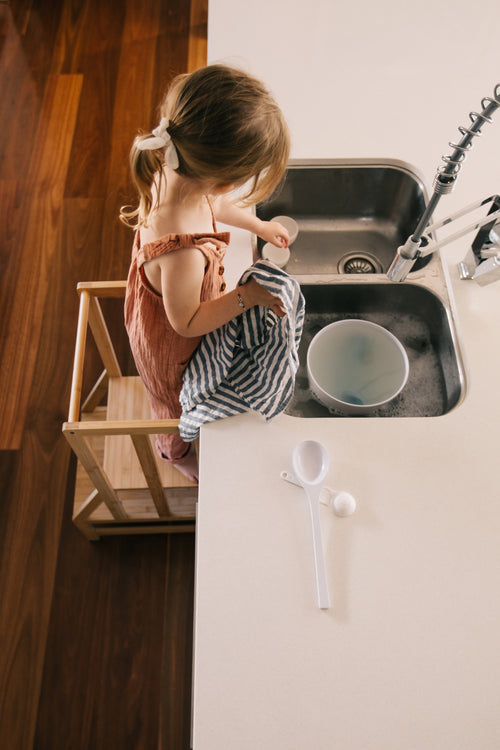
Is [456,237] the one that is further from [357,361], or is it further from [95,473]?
[95,473]

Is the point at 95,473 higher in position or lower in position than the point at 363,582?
higher

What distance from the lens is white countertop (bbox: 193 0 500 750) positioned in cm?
71

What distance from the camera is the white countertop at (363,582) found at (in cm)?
71

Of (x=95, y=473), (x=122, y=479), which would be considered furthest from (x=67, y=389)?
(x=95, y=473)

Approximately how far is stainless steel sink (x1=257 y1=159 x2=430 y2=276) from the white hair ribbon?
1.33 ft

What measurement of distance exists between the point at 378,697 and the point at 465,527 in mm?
273

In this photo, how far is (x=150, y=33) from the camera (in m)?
2.35

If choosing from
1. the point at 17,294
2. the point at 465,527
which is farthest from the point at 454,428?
the point at 17,294

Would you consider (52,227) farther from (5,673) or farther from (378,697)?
(378,697)

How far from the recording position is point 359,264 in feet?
4.21

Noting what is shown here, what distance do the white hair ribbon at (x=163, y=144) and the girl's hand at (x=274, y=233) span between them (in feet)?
1.01

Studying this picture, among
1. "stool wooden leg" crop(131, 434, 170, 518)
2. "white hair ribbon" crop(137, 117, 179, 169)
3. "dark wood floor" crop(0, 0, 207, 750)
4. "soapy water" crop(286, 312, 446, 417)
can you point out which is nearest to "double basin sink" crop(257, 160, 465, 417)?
"soapy water" crop(286, 312, 446, 417)

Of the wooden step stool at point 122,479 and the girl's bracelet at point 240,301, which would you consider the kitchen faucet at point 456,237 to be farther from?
the wooden step stool at point 122,479

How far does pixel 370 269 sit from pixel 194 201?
0.54 m
